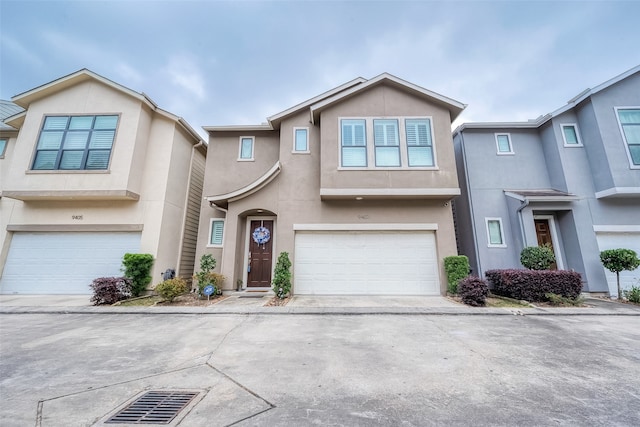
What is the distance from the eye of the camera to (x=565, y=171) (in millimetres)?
8977

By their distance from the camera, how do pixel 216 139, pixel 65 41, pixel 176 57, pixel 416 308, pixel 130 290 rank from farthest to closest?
1. pixel 176 57
2. pixel 65 41
3. pixel 216 139
4. pixel 130 290
5. pixel 416 308

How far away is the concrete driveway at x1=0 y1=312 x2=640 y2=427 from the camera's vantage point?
2096 millimetres

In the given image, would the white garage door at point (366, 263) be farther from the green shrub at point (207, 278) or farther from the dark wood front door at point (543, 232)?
the dark wood front door at point (543, 232)

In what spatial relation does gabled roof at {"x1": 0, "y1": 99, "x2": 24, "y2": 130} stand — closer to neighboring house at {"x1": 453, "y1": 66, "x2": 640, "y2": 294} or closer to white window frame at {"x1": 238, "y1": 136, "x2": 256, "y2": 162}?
white window frame at {"x1": 238, "y1": 136, "x2": 256, "y2": 162}

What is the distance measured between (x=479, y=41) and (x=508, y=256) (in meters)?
10.5

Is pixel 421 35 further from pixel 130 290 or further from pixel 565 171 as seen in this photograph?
pixel 130 290

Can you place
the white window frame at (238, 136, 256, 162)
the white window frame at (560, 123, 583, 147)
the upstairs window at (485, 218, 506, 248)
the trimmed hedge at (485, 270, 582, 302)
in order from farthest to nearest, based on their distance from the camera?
the white window frame at (238, 136, 256, 162)
the white window frame at (560, 123, 583, 147)
the upstairs window at (485, 218, 506, 248)
the trimmed hedge at (485, 270, 582, 302)

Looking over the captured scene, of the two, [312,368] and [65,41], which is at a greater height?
[65,41]

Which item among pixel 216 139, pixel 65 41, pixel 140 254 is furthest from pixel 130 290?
pixel 65 41

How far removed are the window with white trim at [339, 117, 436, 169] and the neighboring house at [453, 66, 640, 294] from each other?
8.47 ft

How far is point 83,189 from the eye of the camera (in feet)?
28.3

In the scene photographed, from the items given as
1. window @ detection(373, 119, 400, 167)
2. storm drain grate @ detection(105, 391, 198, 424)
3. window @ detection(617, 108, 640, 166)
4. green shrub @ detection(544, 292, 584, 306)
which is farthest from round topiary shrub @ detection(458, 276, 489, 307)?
window @ detection(617, 108, 640, 166)

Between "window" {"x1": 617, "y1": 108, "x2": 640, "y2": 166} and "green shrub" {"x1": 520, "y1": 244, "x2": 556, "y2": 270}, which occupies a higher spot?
"window" {"x1": 617, "y1": 108, "x2": 640, "y2": 166}

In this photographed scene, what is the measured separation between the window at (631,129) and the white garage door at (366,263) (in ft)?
25.0
